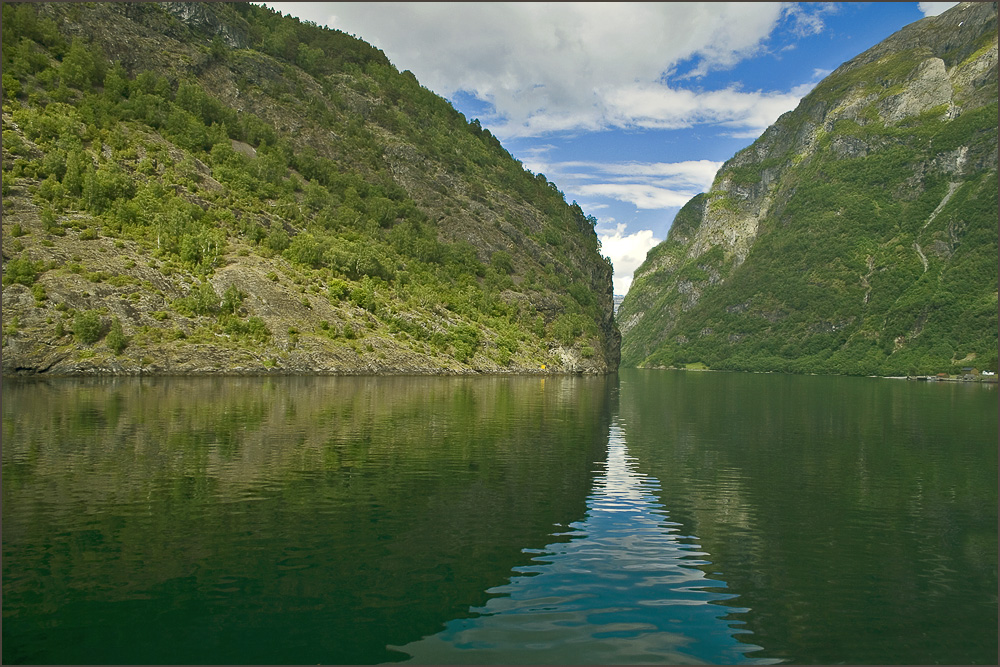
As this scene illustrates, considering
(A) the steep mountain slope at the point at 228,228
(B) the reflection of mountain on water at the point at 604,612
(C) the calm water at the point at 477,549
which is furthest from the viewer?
(A) the steep mountain slope at the point at 228,228

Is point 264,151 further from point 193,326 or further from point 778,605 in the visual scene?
point 778,605

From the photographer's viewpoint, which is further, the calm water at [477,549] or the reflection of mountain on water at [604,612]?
the calm water at [477,549]

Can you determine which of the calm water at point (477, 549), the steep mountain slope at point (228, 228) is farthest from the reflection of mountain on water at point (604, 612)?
the steep mountain slope at point (228, 228)

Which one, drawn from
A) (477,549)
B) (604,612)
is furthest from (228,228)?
(604,612)

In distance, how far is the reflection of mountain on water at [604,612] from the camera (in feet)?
38.6

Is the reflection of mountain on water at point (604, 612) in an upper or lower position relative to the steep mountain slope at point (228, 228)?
lower

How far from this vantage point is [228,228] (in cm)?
11225

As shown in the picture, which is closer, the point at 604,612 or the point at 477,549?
the point at 604,612

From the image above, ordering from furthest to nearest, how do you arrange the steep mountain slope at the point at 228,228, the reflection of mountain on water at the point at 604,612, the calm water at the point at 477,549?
the steep mountain slope at the point at 228,228 → the calm water at the point at 477,549 → the reflection of mountain on water at the point at 604,612

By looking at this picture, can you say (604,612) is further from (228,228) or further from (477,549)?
(228,228)

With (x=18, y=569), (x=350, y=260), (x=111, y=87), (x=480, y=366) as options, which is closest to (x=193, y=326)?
(x=350, y=260)

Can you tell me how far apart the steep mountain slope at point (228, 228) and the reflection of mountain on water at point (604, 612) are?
80.7m

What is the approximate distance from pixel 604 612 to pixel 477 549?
5108 mm

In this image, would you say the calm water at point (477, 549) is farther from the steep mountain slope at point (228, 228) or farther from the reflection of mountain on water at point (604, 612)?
the steep mountain slope at point (228, 228)
